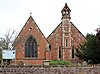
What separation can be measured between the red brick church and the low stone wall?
25905 mm

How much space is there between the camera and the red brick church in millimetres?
57906

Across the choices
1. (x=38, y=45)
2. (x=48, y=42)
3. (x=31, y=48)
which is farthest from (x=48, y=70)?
(x=48, y=42)

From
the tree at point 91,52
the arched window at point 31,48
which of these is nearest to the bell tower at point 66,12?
the arched window at point 31,48

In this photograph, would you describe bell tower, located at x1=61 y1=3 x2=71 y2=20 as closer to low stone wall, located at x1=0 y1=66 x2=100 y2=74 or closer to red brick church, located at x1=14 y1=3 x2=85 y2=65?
red brick church, located at x1=14 y1=3 x2=85 y2=65

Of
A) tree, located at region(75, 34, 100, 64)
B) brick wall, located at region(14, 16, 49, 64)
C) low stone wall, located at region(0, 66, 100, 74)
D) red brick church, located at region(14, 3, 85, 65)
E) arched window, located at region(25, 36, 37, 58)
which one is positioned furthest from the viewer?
arched window, located at region(25, 36, 37, 58)

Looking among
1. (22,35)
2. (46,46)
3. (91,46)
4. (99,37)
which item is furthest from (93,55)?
(22,35)

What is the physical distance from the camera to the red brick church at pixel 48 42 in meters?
57.9

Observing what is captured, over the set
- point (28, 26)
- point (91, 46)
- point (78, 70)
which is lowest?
point (78, 70)

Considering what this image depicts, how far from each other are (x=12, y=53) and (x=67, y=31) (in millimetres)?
24984

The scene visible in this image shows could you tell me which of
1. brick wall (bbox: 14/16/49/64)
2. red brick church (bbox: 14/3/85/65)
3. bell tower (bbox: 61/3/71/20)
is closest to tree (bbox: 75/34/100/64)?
red brick church (bbox: 14/3/85/65)

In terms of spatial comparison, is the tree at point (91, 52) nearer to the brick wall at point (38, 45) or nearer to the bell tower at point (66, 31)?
the bell tower at point (66, 31)

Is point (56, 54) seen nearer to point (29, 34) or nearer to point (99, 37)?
point (29, 34)

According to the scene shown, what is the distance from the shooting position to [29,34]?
193ft

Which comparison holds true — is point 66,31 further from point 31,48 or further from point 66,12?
point 31,48
